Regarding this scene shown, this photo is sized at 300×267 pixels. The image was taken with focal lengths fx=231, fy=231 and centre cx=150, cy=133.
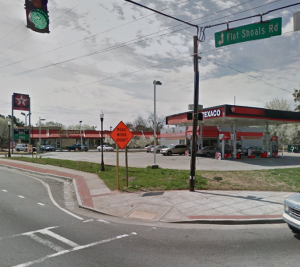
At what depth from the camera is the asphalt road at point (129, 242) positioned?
430cm

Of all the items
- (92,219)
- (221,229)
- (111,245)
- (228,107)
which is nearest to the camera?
(111,245)

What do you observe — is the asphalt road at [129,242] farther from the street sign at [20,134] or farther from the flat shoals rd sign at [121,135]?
the street sign at [20,134]

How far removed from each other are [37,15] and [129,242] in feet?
18.0

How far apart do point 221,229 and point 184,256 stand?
2.04 metres

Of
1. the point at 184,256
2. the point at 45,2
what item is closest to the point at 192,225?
the point at 184,256

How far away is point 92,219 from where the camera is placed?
7.02 m

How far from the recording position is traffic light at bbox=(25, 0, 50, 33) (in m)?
5.06

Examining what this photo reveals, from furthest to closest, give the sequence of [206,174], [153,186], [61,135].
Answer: [61,135] → [206,174] → [153,186]

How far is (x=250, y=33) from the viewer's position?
732cm

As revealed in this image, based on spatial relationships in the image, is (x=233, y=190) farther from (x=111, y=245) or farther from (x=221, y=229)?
(x=111, y=245)

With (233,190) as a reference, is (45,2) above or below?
above

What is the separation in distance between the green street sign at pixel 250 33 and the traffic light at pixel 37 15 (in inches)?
212

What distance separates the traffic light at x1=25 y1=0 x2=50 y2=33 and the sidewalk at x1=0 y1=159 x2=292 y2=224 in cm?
564

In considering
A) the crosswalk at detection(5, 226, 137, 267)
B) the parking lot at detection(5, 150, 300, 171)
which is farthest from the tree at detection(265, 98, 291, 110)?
the crosswalk at detection(5, 226, 137, 267)
